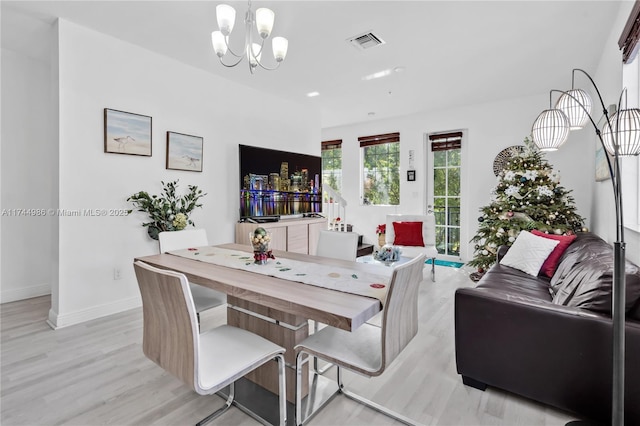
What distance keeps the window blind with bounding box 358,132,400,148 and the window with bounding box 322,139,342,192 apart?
1.92 ft

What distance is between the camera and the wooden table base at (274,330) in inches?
69.7

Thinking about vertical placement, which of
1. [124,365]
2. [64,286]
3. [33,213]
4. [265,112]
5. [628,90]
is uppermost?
[265,112]

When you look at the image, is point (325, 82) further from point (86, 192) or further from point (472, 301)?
point (472, 301)

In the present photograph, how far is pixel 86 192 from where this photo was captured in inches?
116

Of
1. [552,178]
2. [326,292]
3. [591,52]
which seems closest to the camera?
[326,292]

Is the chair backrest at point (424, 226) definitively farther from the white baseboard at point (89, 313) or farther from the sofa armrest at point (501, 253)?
the white baseboard at point (89, 313)

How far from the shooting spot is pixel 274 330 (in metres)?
1.84

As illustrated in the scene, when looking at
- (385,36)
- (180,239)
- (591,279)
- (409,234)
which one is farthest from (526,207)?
(180,239)

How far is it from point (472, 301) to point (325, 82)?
336 centimetres

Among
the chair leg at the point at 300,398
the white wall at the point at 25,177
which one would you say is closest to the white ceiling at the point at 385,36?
the white wall at the point at 25,177

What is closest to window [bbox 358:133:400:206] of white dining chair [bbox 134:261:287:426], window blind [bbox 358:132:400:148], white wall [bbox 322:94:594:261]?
window blind [bbox 358:132:400:148]

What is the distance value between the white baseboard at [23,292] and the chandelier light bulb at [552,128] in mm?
5249

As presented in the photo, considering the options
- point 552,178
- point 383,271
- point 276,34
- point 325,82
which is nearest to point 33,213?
point 276,34

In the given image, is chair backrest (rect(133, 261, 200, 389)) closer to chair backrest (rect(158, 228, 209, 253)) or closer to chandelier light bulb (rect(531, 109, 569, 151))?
chair backrest (rect(158, 228, 209, 253))
